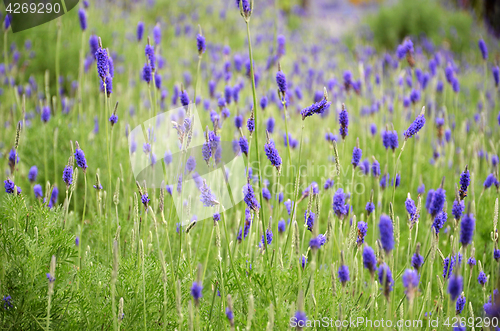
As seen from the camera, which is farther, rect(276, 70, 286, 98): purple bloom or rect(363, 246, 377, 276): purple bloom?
rect(276, 70, 286, 98): purple bloom

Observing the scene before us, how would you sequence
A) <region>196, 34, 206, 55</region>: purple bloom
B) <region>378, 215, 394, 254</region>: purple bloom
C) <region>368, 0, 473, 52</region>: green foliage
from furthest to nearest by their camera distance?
<region>368, 0, 473, 52</region>: green foliage → <region>196, 34, 206, 55</region>: purple bloom → <region>378, 215, 394, 254</region>: purple bloom

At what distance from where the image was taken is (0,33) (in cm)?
395

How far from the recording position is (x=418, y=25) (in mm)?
8695

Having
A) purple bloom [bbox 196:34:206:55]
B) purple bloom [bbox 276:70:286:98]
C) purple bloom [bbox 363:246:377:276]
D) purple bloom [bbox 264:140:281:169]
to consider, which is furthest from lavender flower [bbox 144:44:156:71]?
purple bloom [bbox 363:246:377:276]

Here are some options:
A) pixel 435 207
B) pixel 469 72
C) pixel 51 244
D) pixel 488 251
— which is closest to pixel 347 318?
pixel 435 207

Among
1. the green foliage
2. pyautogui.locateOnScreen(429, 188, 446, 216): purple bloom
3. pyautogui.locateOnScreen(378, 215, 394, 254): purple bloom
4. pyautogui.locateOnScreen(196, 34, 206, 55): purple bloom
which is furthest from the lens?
the green foliage

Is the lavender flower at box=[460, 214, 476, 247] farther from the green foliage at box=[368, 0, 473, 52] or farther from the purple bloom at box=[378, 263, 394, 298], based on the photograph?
the green foliage at box=[368, 0, 473, 52]

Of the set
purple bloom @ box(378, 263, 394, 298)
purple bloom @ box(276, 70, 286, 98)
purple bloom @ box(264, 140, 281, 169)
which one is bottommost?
purple bloom @ box(378, 263, 394, 298)

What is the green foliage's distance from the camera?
Answer: 8.49m

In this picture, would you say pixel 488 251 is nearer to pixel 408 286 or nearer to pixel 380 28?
pixel 408 286

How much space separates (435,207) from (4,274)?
1246mm

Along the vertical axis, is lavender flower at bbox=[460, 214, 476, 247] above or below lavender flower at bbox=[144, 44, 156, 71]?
below

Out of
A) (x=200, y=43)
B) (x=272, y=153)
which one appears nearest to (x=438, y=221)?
(x=272, y=153)

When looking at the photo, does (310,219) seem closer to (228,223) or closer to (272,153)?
(272,153)
